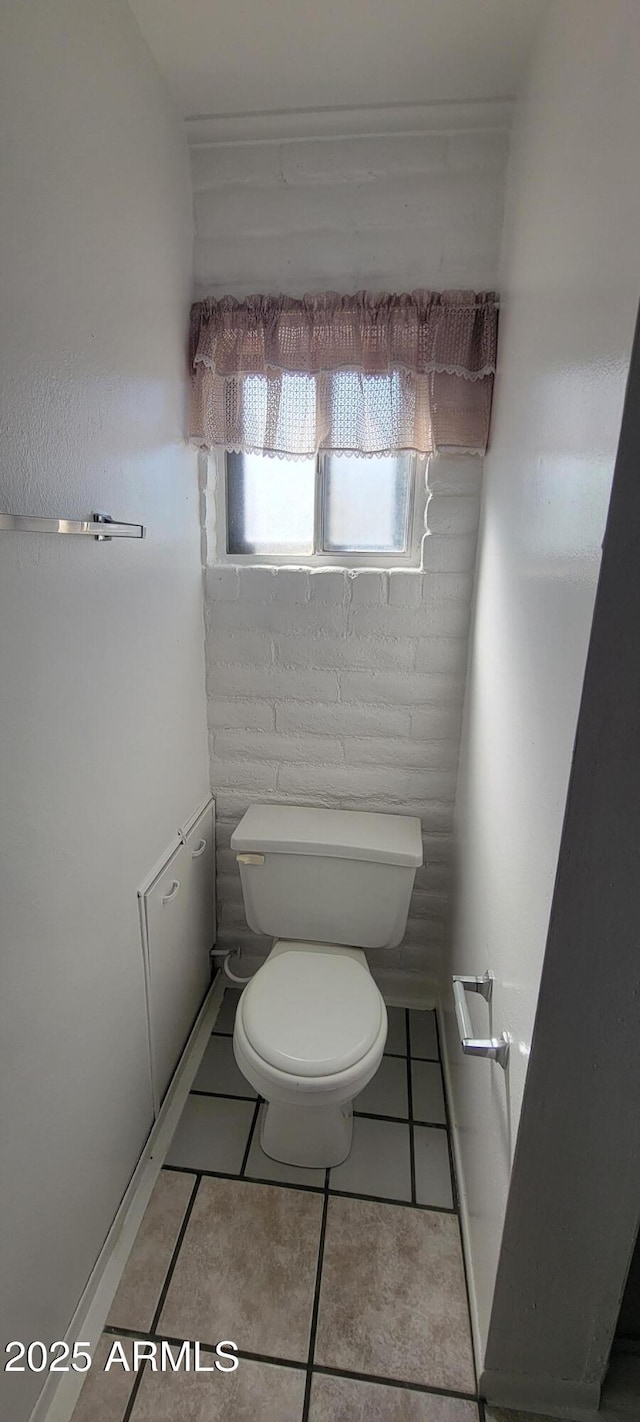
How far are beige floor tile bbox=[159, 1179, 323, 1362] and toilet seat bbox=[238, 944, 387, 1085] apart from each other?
1.25ft

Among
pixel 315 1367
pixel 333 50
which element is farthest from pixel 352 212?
pixel 315 1367

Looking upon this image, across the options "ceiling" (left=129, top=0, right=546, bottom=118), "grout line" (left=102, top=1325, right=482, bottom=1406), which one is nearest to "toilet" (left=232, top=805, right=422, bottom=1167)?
"grout line" (left=102, top=1325, right=482, bottom=1406)

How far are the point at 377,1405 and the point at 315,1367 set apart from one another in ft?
0.38

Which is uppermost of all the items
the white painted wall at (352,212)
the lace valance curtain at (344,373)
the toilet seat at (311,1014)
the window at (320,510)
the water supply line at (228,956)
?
the white painted wall at (352,212)

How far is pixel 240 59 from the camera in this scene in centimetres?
120

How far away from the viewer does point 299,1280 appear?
125cm

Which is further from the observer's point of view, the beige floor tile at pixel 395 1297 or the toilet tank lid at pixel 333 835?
the toilet tank lid at pixel 333 835

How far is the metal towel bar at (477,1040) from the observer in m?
1.01

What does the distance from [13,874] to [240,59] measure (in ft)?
5.04

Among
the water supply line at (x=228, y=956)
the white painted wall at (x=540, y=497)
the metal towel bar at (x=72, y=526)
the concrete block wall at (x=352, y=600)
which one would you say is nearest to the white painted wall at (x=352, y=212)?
the concrete block wall at (x=352, y=600)

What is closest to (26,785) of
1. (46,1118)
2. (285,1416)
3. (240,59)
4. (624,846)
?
(46,1118)

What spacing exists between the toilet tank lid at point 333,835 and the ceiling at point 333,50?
5.29 feet

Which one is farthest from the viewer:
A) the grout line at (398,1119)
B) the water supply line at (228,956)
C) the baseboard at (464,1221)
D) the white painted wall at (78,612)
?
the water supply line at (228,956)

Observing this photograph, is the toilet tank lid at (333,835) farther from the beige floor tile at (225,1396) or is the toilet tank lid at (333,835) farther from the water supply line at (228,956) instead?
the beige floor tile at (225,1396)
